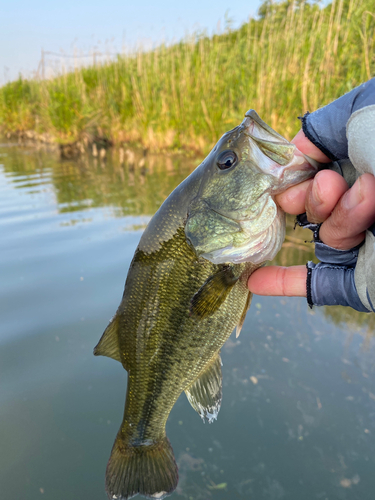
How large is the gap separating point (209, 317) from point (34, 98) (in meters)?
18.3

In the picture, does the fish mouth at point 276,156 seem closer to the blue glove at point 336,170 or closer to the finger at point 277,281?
the blue glove at point 336,170

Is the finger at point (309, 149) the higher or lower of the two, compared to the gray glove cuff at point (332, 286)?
higher

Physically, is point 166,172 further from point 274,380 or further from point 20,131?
point 20,131

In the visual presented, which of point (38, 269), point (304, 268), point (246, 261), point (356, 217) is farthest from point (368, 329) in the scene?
point (38, 269)

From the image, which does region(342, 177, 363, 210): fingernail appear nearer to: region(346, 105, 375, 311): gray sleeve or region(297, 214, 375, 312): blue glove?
region(346, 105, 375, 311): gray sleeve

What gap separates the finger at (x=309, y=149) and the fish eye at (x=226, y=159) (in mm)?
318

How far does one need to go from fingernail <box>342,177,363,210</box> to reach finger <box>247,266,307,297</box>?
0.68m

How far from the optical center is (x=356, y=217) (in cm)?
135

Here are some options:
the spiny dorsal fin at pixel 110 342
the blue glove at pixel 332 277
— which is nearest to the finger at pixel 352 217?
the blue glove at pixel 332 277

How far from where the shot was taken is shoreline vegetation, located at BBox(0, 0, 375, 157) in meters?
6.12

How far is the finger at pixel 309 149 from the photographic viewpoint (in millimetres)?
1686

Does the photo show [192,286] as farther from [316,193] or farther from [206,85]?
[206,85]

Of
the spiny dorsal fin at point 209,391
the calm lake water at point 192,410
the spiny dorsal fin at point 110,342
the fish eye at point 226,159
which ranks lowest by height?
the calm lake water at point 192,410

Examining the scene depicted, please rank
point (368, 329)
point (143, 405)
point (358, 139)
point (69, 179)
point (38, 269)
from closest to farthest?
point (358, 139) < point (143, 405) < point (368, 329) < point (38, 269) < point (69, 179)
